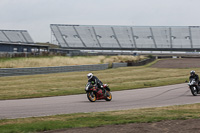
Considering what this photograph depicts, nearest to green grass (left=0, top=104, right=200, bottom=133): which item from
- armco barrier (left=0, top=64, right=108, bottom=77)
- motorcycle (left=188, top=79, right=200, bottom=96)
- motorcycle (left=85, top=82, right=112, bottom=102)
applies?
motorcycle (left=85, top=82, right=112, bottom=102)

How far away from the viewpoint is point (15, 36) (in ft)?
331

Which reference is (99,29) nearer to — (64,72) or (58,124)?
(64,72)

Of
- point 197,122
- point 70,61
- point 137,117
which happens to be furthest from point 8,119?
point 70,61

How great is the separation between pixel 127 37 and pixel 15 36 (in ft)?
109

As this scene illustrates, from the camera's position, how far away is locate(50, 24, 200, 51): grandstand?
101625 mm

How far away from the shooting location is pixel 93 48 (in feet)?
346

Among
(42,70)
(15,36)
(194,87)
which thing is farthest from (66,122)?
(15,36)

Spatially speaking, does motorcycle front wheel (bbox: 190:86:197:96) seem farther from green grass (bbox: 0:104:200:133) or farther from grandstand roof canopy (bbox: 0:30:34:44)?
grandstand roof canopy (bbox: 0:30:34:44)

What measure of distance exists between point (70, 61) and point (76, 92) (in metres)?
24.8

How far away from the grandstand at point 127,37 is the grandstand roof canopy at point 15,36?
963cm

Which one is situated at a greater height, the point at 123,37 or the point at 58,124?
the point at 123,37

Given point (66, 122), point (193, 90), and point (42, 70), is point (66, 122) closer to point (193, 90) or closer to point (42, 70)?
point (193, 90)

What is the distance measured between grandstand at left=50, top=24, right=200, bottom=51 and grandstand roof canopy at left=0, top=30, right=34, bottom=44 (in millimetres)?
A: 9627

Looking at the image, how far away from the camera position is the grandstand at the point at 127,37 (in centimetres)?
10162
